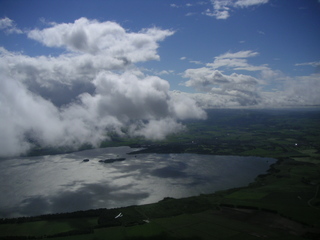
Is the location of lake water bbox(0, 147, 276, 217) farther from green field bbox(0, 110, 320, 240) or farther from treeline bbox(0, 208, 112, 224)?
green field bbox(0, 110, 320, 240)

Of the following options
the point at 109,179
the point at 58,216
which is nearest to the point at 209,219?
the point at 58,216

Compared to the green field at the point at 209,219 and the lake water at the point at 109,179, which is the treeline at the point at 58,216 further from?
the lake water at the point at 109,179

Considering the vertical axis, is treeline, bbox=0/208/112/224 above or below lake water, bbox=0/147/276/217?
below

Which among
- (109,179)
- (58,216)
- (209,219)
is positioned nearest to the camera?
(209,219)

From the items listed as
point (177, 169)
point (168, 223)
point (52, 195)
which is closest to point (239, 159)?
point (177, 169)

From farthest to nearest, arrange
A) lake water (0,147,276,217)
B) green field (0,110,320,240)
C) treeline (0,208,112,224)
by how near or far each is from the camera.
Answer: lake water (0,147,276,217) < treeline (0,208,112,224) < green field (0,110,320,240)

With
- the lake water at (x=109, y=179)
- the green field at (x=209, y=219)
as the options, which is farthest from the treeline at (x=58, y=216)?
the lake water at (x=109, y=179)

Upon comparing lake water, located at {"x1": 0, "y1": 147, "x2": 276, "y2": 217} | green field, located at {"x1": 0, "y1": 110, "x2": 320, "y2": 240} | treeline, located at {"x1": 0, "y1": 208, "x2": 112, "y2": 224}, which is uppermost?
lake water, located at {"x1": 0, "y1": 147, "x2": 276, "y2": 217}

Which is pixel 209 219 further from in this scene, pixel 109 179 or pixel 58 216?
pixel 109 179

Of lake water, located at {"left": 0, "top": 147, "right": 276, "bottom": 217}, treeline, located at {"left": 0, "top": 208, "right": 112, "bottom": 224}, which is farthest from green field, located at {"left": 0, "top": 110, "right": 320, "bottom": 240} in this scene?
lake water, located at {"left": 0, "top": 147, "right": 276, "bottom": 217}
